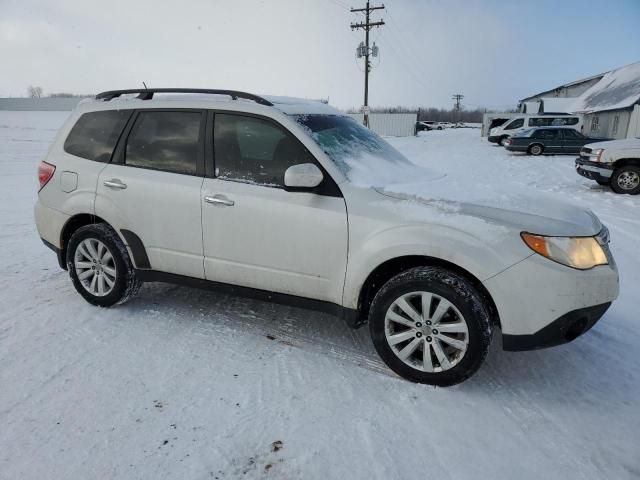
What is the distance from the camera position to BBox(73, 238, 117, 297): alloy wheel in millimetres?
4031

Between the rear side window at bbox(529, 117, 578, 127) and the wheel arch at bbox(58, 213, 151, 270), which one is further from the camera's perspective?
the rear side window at bbox(529, 117, 578, 127)

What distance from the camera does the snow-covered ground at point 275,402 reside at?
7.65ft

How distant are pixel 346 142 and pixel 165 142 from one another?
57.9 inches

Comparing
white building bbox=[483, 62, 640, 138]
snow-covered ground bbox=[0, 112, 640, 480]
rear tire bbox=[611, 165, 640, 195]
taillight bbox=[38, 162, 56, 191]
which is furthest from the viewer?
white building bbox=[483, 62, 640, 138]

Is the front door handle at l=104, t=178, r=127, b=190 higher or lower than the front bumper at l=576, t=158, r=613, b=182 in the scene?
higher

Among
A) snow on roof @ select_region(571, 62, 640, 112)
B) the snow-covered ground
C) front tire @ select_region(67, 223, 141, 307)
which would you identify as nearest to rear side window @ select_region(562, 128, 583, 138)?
snow on roof @ select_region(571, 62, 640, 112)

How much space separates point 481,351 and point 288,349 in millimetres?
1374

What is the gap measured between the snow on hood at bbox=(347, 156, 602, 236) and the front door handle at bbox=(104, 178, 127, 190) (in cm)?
190

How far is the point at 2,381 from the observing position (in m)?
2.98

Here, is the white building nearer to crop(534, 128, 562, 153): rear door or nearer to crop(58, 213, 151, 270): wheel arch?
crop(534, 128, 562, 153): rear door

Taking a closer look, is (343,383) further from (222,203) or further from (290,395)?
(222,203)

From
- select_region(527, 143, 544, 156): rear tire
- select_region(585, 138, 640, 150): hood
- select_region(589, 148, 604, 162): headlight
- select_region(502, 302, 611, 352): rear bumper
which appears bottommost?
select_region(527, 143, 544, 156): rear tire

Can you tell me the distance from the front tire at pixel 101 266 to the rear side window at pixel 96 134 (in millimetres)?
643

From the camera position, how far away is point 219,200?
345 centimetres
